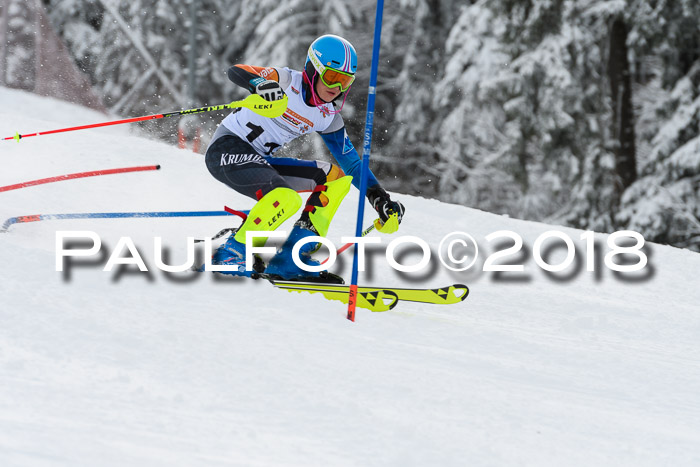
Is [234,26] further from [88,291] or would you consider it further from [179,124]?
[88,291]

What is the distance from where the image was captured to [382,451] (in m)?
2.43

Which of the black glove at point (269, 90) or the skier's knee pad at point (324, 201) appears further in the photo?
the skier's knee pad at point (324, 201)

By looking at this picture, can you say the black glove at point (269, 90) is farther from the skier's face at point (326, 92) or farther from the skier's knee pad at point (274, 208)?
the skier's knee pad at point (274, 208)

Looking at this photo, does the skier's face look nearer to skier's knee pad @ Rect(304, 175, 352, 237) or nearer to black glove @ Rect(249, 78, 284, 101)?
black glove @ Rect(249, 78, 284, 101)

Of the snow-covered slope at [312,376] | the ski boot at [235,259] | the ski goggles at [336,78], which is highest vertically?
the ski goggles at [336,78]

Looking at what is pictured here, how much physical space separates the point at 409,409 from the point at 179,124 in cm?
1694

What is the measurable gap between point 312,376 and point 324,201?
1.92 m

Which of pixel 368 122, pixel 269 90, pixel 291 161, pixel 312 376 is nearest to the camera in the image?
pixel 312 376

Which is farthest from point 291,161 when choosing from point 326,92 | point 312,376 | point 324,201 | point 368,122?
point 312,376

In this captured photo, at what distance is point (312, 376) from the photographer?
118 inches

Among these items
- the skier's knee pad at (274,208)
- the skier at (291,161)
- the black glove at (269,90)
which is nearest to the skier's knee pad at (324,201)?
the skier at (291,161)

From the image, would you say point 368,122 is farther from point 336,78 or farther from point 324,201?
point 324,201

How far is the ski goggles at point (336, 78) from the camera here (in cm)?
431

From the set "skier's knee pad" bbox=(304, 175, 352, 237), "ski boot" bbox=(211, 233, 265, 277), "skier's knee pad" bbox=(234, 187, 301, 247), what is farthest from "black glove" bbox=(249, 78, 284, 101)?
"ski boot" bbox=(211, 233, 265, 277)
